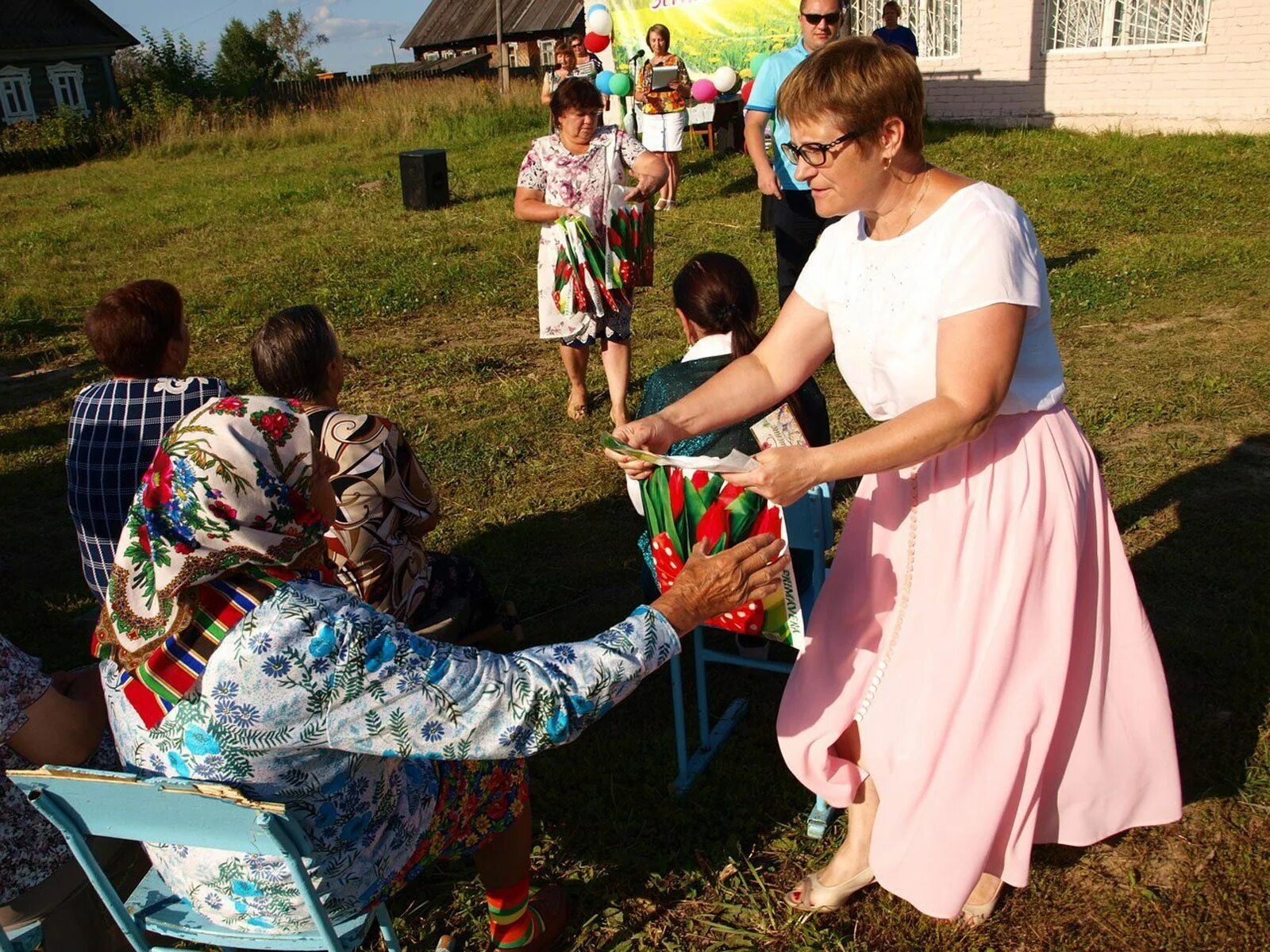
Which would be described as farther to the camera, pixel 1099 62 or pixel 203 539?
pixel 1099 62

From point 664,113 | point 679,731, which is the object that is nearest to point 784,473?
point 679,731

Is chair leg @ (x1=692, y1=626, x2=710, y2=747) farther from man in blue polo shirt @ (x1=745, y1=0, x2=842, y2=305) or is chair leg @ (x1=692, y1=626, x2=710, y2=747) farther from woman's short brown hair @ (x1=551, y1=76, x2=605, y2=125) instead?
woman's short brown hair @ (x1=551, y1=76, x2=605, y2=125)

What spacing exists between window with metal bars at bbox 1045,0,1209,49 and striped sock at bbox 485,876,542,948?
14.3 metres

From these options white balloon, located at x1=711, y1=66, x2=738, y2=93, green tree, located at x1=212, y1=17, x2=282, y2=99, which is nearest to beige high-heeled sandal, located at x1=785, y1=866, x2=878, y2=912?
white balloon, located at x1=711, y1=66, x2=738, y2=93

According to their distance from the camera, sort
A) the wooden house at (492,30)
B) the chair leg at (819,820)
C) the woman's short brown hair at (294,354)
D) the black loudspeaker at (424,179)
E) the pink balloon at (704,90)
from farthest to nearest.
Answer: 1. the wooden house at (492,30)
2. the pink balloon at (704,90)
3. the black loudspeaker at (424,179)
4. the woman's short brown hair at (294,354)
5. the chair leg at (819,820)

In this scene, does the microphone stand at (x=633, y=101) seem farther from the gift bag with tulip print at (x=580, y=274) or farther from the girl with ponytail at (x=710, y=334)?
the girl with ponytail at (x=710, y=334)

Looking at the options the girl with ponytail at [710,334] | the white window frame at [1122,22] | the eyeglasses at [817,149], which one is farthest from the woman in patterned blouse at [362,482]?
the white window frame at [1122,22]

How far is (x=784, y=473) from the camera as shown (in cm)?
201

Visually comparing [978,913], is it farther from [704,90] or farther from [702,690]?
[704,90]

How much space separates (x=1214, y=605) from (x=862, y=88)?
2669mm

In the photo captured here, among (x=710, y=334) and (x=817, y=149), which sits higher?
(x=817, y=149)

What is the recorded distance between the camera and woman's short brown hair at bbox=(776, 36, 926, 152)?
1.98 meters

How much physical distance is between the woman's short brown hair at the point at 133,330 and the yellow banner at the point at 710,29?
1323 centimetres

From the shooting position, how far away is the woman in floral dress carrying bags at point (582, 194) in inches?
217
